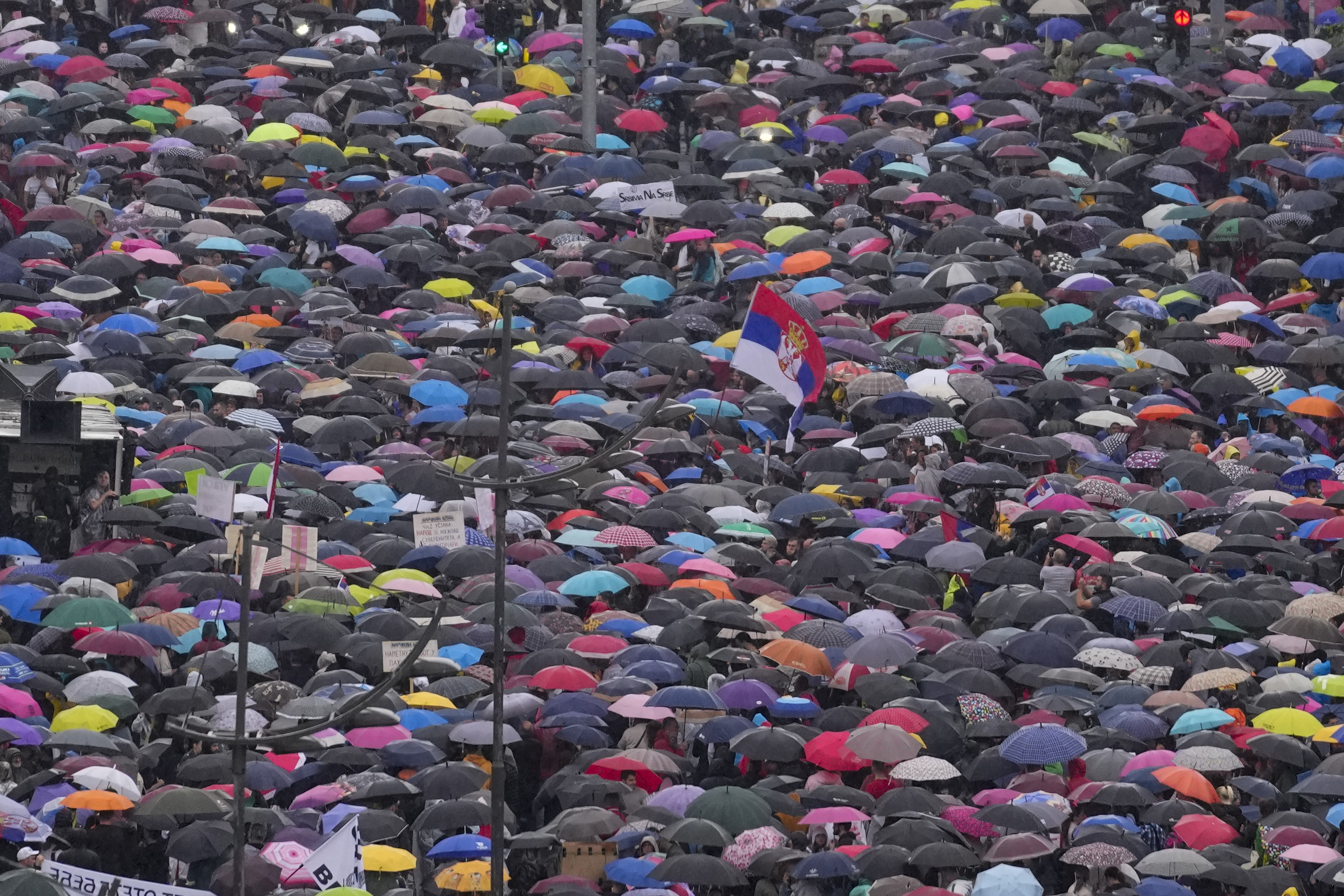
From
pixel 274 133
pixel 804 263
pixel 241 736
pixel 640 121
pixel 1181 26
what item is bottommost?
pixel 804 263

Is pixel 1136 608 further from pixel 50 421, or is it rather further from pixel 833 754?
pixel 50 421

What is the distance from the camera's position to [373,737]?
20.5 m

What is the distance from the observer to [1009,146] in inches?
1481

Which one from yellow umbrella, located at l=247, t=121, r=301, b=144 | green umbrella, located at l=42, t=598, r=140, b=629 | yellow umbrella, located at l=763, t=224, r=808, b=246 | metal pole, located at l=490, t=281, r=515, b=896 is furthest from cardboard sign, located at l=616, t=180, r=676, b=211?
metal pole, located at l=490, t=281, r=515, b=896

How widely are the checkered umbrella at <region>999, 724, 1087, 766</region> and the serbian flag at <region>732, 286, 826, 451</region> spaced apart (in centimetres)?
476

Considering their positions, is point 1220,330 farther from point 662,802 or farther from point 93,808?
point 93,808

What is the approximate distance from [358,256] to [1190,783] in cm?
1716

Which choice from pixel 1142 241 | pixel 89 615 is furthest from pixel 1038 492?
pixel 89 615

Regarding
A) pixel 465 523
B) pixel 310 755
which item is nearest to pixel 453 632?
pixel 310 755

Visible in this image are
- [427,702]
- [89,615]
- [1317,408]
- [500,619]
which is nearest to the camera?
[500,619]

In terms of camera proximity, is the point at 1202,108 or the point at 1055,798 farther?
the point at 1202,108

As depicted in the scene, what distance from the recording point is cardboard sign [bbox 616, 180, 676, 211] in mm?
35781

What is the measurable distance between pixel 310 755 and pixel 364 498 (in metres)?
6.03

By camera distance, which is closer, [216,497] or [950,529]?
[216,497]
